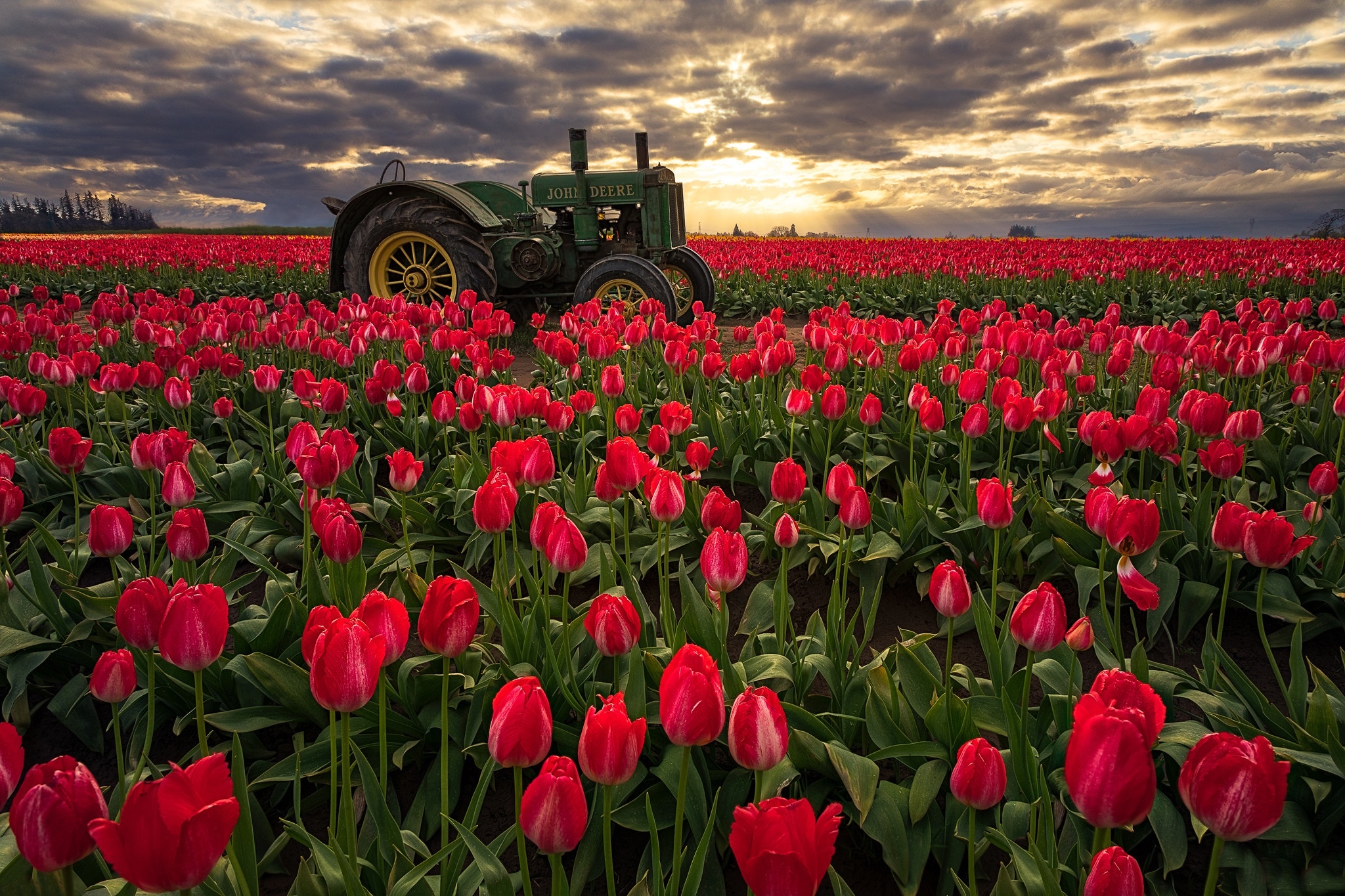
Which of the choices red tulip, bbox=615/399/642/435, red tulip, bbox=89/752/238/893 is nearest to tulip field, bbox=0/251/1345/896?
red tulip, bbox=89/752/238/893

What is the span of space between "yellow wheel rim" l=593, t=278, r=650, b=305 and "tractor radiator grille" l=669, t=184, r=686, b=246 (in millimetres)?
2074

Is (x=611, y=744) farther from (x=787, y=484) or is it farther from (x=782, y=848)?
(x=787, y=484)

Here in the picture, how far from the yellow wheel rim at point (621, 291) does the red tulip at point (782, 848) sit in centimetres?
738

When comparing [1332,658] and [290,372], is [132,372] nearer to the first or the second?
[290,372]

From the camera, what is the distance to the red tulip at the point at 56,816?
3.60 ft

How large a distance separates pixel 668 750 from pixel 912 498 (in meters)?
1.76

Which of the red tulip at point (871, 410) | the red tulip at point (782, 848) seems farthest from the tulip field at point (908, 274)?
the red tulip at point (782, 848)

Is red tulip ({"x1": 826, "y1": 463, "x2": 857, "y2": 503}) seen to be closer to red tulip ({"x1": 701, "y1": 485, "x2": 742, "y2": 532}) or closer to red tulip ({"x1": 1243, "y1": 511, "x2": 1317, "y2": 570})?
red tulip ({"x1": 701, "y1": 485, "x2": 742, "y2": 532})

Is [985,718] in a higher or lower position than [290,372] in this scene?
lower

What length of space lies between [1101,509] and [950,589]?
60 centimetres

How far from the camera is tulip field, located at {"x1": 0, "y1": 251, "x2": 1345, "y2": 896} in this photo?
1.32 meters

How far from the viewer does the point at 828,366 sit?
14.8 feet

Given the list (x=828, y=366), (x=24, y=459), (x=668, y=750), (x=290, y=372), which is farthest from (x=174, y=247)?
(x=668, y=750)

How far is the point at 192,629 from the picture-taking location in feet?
4.97
